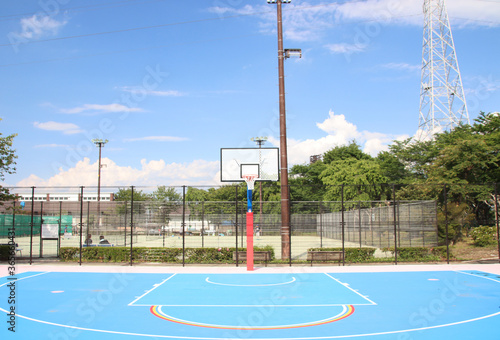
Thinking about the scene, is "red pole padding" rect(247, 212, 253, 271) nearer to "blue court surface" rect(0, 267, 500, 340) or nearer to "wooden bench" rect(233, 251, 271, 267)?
"blue court surface" rect(0, 267, 500, 340)

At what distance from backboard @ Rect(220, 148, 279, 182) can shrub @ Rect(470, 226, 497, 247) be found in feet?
44.0

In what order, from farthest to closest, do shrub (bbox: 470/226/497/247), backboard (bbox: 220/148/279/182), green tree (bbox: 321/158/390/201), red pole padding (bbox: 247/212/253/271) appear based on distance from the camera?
green tree (bbox: 321/158/390/201) < shrub (bbox: 470/226/497/247) < backboard (bbox: 220/148/279/182) < red pole padding (bbox: 247/212/253/271)

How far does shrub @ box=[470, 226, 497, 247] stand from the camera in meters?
26.0

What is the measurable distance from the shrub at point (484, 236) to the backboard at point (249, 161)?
528 inches

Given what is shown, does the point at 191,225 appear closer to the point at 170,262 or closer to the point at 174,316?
the point at 170,262

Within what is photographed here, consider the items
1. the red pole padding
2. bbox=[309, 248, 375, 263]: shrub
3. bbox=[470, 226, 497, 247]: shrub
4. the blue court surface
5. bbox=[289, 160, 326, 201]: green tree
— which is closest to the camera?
the blue court surface

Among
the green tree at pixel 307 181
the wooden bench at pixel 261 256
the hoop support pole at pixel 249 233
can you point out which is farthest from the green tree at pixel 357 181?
the hoop support pole at pixel 249 233

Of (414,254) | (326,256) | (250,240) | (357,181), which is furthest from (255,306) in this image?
(357,181)

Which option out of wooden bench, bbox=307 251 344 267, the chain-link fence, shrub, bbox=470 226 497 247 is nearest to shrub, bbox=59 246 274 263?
the chain-link fence

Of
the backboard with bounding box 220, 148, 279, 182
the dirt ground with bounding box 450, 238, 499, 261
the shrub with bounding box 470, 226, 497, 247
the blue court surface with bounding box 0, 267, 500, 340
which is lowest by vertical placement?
the dirt ground with bounding box 450, 238, 499, 261

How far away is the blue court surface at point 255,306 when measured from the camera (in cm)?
900

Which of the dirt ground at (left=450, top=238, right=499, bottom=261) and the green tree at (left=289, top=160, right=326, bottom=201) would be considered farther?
the green tree at (left=289, top=160, right=326, bottom=201)

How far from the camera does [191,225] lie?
24859 mm

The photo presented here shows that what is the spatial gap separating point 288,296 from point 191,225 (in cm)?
1297
